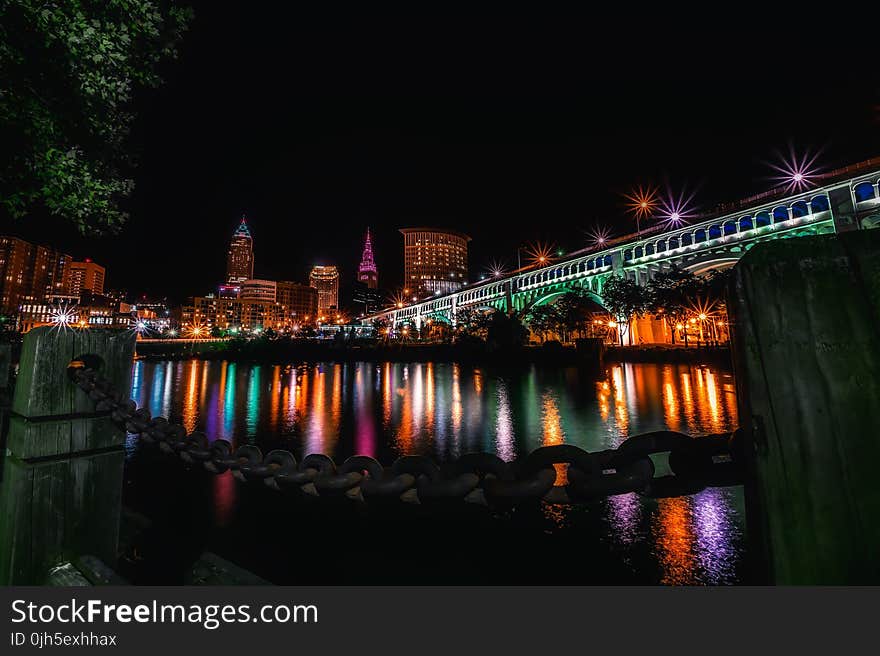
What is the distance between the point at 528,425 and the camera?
26.5 ft

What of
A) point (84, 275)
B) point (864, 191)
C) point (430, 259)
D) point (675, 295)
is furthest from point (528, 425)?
point (84, 275)

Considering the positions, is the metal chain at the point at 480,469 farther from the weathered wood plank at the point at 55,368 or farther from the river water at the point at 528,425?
the river water at the point at 528,425

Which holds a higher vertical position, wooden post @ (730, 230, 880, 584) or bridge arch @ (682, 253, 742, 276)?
bridge arch @ (682, 253, 742, 276)

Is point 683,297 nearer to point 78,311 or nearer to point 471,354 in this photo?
point 471,354

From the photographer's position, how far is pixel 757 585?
1.08 metres

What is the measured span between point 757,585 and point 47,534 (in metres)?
2.89

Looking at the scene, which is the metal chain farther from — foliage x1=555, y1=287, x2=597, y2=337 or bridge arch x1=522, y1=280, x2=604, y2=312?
bridge arch x1=522, y1=280, x2=604, y2=312

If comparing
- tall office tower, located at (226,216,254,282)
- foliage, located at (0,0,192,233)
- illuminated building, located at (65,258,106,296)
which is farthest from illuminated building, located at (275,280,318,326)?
foliage, located at (0,0,192,233)

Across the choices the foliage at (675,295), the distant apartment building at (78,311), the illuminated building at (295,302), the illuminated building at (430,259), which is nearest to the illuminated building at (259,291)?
the illuminated building at (295,302)

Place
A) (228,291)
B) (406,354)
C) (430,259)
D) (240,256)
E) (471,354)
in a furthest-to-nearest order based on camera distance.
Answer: (240,256)
(430,259)
(228,291)
(406,354)
(471,354)

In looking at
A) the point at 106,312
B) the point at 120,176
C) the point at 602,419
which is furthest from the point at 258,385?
the point at 106,312

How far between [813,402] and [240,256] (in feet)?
718

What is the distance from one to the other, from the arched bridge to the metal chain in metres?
23.7

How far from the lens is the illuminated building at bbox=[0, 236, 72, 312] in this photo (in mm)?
96000
